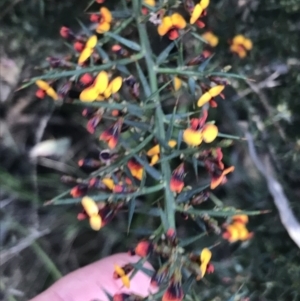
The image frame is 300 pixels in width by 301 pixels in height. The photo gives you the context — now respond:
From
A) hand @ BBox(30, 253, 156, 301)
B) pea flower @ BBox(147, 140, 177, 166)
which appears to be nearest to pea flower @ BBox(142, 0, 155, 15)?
pea flower @ BBox(147, 140, 177, 166)

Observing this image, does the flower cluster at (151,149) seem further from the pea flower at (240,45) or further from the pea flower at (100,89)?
the pea flower at (240,45)

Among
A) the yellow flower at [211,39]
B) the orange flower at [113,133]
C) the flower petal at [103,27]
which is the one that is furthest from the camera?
the yellow flower at [211,39]

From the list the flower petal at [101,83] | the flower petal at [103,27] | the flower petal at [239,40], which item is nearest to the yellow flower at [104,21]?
the flower petal at [103,27]

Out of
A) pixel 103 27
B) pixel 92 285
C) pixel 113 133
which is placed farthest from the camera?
pixel 92 285

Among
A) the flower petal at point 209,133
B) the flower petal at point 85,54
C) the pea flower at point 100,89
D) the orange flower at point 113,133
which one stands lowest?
the flower petal at point 209,133

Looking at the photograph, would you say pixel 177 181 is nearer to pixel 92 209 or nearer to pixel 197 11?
pixel 92 209

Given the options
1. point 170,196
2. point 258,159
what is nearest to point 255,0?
point 258,159

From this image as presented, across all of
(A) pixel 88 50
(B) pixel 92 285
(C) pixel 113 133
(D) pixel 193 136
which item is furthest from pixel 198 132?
(B) pixel 92 285
